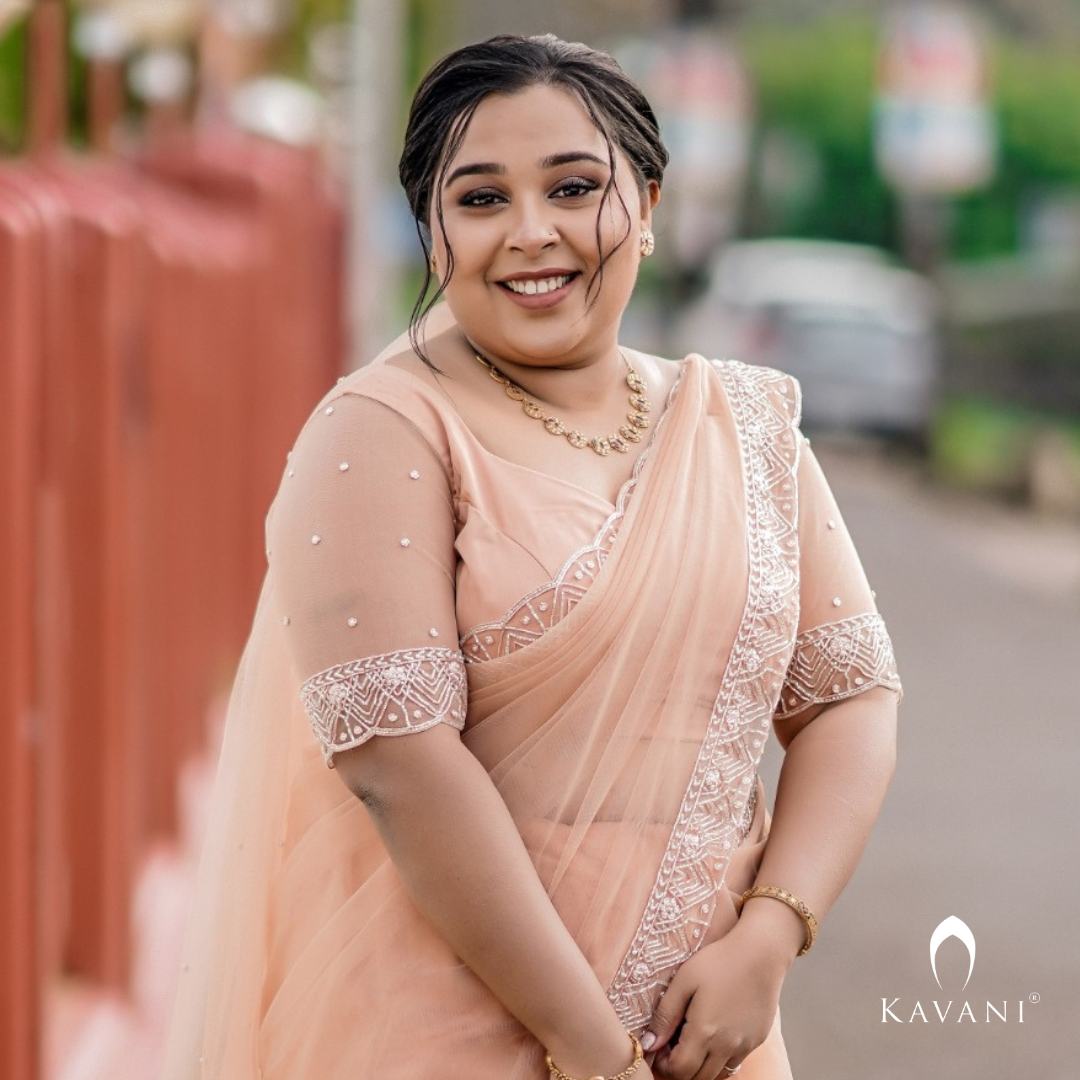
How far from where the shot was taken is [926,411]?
66.5 ft

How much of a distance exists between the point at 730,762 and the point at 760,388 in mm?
440

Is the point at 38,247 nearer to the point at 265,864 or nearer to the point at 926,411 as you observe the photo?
the point at 265,864

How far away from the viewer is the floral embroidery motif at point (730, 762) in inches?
82.5

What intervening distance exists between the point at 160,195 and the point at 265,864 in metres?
4.35

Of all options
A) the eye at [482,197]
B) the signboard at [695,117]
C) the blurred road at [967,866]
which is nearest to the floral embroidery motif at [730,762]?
the eye at [482,197]

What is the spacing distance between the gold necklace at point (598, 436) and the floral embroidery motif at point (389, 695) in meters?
0.28

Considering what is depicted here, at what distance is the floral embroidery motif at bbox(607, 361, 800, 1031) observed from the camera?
6.88 ft

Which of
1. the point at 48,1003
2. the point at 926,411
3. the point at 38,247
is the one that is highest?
the point at 38,247

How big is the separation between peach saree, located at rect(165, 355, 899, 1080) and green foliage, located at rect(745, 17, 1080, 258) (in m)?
31.6

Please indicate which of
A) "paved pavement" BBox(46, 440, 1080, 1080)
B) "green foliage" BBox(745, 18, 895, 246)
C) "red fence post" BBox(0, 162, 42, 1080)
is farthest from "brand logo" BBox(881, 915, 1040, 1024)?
"green foliage" BBox(745, 18, 895, 246)

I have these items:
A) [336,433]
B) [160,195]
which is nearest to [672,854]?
[336,433]

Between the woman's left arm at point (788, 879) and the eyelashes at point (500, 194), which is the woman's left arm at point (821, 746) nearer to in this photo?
the woman's left arm at point (788, 879)

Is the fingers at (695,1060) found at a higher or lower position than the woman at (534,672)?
Answer: lower

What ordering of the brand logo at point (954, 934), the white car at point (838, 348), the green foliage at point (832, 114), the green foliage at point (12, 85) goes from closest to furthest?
the green foliage at point (12, 85), the brand logo at point (954, 934), the white car at point (838, 348), the green foliage at point (832, 114)
